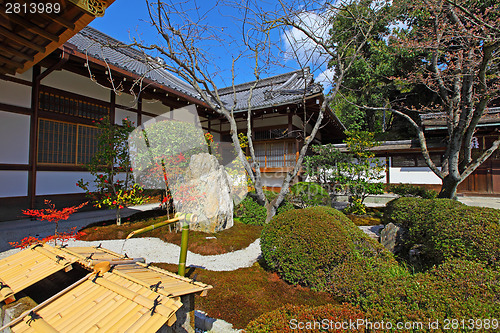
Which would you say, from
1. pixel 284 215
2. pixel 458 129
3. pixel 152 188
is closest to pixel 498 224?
pixel 284 215

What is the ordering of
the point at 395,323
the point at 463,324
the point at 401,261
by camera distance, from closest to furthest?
1. the point at 463,324
2. the point at 395,323
3. the point at 401,261

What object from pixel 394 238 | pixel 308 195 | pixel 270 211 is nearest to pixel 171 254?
pixel 270 211

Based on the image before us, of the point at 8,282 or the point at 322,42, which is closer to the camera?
the point at 8,282

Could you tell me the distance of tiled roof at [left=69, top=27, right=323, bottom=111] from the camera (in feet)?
19.0

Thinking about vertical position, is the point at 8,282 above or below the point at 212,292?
above

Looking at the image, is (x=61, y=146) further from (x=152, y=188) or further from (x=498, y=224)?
(x=498, y=224)

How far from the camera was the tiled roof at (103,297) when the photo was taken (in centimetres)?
117

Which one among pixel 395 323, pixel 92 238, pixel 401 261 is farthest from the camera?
pixel 92 238

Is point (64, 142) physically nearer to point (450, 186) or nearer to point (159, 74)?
→ point (159, 74)

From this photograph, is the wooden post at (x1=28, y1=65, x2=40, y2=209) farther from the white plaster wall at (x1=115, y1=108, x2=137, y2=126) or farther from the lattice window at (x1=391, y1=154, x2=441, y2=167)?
the lattice window at (x1=391, y1=154, x2=441, y2=167)

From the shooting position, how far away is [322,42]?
5.34 m

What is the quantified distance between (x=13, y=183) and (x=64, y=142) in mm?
1565

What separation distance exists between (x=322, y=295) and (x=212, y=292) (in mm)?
1348

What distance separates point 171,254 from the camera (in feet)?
13.7
